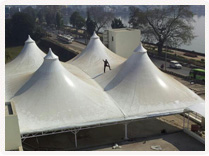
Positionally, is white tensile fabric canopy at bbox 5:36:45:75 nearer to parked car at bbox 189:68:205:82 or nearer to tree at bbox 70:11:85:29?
parked car at bbox 189:68:205:82

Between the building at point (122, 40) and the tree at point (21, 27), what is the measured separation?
29.6m

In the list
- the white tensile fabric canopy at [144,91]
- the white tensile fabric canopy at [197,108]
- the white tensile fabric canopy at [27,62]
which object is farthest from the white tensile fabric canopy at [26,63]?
the white tensile fabric canopy at [197,108]

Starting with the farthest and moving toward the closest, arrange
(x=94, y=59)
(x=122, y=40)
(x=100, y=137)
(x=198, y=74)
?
1. (x=122, y=40)
2. (x=198, y=74)
3. (x=94, y=59)
4. (x=100, y=137)

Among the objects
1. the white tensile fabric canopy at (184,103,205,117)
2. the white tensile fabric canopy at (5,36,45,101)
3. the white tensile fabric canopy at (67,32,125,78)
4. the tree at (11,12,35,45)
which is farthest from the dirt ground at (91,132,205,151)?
the tree at (11,12,35,45)

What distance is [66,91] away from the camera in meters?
14.5

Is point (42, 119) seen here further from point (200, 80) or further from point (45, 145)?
point (200, 80)

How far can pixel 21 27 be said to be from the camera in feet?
175

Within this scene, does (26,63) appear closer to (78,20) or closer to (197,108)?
(197,108)

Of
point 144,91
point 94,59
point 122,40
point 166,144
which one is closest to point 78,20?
point 122,40

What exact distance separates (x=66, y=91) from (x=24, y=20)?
1677 inches

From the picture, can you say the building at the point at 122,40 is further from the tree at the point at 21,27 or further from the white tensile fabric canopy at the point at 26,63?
the tree at the point at 21,27

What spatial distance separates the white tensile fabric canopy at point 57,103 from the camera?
42.8ft

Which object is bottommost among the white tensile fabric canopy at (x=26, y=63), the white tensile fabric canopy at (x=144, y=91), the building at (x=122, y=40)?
the white tensile fabric canopy at (x=144, y=91)

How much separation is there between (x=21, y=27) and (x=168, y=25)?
31.6 m
